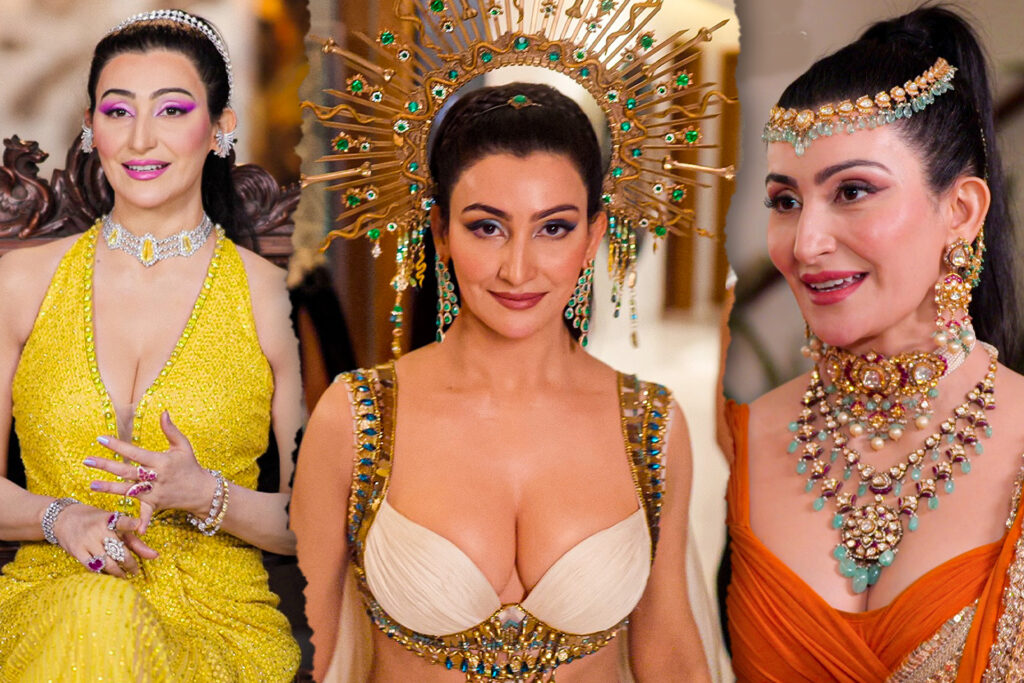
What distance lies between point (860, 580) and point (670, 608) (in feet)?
1.05

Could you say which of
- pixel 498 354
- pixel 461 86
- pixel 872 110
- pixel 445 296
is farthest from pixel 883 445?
pixel 461 86

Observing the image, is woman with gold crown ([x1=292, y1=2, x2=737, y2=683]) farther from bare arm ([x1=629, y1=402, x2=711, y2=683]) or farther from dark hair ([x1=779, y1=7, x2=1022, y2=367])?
dark hair ([x1=779, y1=7, x2=1022, y2=367])

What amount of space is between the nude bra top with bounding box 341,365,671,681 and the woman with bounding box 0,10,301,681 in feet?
0.50

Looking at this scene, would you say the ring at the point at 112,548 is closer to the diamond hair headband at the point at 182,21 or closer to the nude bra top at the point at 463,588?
the nude bra top at the point at 463,588

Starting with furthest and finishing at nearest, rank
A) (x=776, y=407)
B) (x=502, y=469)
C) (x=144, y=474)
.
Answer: (x=776, y=407) → (x=502, y=469) → (x=144, y=474)

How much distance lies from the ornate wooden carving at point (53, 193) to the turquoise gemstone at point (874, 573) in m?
1.14

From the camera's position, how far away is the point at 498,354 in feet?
6.15

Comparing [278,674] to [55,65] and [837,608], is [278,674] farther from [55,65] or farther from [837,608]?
[55,65]

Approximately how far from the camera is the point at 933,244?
186cm

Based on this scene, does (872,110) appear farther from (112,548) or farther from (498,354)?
(112,548)

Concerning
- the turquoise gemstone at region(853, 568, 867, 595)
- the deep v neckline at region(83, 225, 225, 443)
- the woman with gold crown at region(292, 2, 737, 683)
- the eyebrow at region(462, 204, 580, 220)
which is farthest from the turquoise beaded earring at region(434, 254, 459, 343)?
the turquoise gemstone at region(853, 568, 867, 595)

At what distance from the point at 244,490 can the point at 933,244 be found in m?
1.20

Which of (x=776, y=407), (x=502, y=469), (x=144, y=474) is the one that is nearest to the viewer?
(x=144, y=474)

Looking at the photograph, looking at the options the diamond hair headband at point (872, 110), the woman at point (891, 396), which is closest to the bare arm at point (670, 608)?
the woman at point (891, 396)
